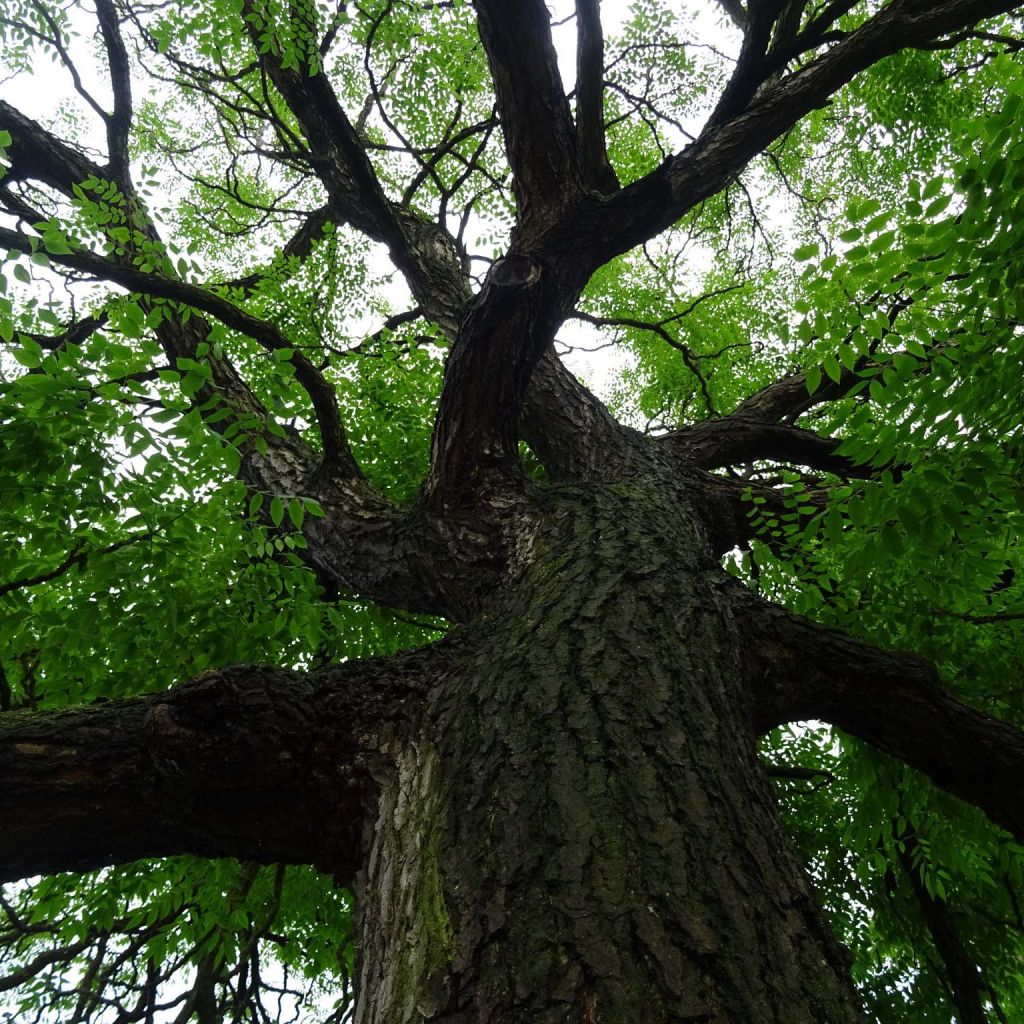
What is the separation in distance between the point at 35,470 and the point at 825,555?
5.33 meters

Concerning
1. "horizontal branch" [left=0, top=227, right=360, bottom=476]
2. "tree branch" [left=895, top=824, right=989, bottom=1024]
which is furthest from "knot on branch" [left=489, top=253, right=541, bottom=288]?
"tree branch" [left=895, top=824, right=989, bottom=1024]

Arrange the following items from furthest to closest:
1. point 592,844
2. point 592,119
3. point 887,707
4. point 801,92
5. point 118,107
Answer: point 118,107
point 592,119
point 801,92
point 887,707
point 592,844

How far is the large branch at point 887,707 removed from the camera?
256 centimetres

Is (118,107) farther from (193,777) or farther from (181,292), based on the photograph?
(193,777)

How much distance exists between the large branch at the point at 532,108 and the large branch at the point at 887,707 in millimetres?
2487

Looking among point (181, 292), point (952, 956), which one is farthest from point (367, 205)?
point (952, 956)

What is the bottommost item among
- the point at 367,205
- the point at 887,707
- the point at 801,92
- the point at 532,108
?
the point at 887,707

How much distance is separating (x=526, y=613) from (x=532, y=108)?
8.99ft

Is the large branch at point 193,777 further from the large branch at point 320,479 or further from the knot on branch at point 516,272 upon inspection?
the knot on branch at point 516,272

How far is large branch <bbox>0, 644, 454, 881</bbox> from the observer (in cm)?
204

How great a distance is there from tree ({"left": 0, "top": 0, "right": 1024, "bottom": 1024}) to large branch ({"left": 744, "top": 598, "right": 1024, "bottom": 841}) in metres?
0.02

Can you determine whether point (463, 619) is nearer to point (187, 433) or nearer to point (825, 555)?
point (187, 433)

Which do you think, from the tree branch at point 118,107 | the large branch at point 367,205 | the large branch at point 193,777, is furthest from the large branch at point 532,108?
the tree branch at point 118,107

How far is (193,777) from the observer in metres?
2.10
